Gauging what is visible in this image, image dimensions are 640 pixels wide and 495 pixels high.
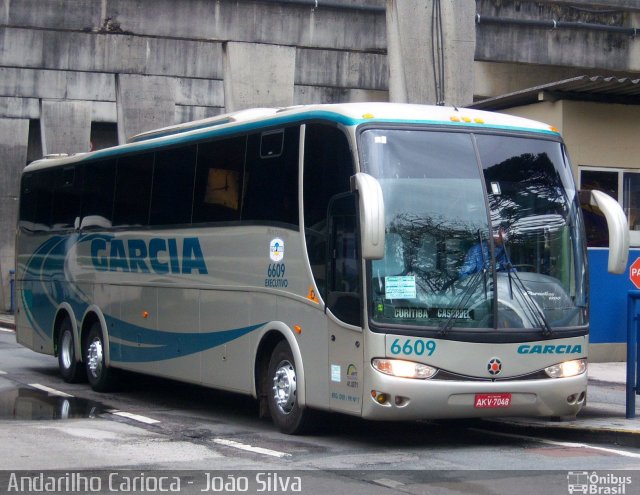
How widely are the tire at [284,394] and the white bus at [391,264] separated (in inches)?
0.8

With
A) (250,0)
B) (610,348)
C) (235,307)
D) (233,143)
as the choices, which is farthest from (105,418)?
(250,0)

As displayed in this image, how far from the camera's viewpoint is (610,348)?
60.5 feet

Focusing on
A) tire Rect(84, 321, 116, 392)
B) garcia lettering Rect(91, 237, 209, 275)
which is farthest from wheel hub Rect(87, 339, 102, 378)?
garcia lettering Rect(91, 237, 209, 275)

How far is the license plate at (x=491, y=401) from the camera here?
37.0ft

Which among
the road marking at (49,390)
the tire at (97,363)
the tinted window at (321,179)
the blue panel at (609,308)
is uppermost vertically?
the tinted window at (321,179)

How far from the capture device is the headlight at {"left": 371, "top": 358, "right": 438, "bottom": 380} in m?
11.1

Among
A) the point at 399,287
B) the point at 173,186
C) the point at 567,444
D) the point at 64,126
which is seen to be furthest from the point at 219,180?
the point at 64,126

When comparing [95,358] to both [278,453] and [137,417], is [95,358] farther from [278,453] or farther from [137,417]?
[278,453]

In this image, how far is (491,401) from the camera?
1130cm

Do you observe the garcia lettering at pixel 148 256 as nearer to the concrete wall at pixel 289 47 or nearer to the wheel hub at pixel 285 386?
the wheel hub at pixel 285 386

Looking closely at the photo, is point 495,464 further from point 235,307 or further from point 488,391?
point 235,307

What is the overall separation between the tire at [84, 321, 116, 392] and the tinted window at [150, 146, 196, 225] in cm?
254

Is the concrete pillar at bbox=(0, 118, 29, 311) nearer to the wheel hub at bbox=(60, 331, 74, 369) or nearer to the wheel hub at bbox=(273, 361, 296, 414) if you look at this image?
the wheel hub at bbox=(60, 331, 74, 369)

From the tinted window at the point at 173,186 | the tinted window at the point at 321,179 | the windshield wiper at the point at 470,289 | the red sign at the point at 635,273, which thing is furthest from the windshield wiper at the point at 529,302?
the tinted window at the point at 173,186
